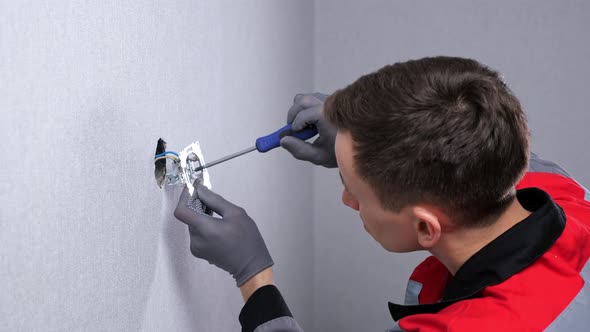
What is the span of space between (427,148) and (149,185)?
47cm

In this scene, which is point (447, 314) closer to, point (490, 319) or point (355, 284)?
point (490, 319)

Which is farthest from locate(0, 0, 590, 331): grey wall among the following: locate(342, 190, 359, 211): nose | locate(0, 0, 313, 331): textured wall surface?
locate(342, 190, 359, 211): nose

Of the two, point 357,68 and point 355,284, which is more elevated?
point 357,68

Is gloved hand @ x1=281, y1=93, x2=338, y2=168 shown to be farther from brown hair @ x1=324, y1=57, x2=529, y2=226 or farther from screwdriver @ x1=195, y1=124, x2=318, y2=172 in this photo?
brown hair @ x1=324, y1=57, x2=529, y2=226

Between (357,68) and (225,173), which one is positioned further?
(357,68)

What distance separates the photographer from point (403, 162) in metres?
0.82

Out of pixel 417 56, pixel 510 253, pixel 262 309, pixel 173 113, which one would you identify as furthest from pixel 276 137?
pixel 417 56

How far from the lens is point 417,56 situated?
229cm

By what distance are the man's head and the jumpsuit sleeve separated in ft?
0.79

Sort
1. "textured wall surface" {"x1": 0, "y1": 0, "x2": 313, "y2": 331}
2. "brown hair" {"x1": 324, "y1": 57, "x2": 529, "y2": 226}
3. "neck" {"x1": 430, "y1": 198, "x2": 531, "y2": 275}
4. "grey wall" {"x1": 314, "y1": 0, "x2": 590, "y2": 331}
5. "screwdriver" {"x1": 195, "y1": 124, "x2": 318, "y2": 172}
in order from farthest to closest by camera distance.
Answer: "grey wall" {"x1": 314, "y1": 0, "x2": 590, "y2": 331}, "screwdriver" {"x1": 195, "y1": 124, "x2": 318, "y2": 172}, "neck" {"x1": 430, "y1": 198, "x2": 531, "y2": 275}, "brown hair" {"x1": 324, "y1": 57, "x2": 529, "y2": 226}, "textured wall surface" {"x1": 0, "y1": 0, "x2": 313, "y2": 331}

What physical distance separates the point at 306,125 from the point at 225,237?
12.3 inches

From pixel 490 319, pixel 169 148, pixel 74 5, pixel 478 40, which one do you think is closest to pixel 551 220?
pixel 490 319

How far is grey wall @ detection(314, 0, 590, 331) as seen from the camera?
2.18m

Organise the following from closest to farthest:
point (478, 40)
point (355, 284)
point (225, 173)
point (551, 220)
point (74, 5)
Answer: point (74, 5) → point (551, 220) → point (225, 173) → point (478, 40) → point (355, 284)
